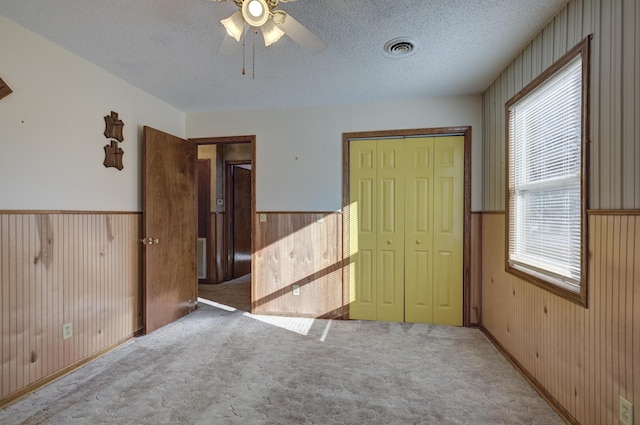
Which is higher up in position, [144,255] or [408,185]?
[408,185]

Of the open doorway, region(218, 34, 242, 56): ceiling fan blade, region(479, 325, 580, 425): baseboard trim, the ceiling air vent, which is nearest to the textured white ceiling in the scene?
the ceiling air vent

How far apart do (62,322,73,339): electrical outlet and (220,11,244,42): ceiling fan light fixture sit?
2434 millimetres

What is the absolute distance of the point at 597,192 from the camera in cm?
158

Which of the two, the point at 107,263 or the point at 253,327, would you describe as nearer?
the point at 107,263

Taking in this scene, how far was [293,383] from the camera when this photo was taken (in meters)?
2.17

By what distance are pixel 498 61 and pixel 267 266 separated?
3012mm

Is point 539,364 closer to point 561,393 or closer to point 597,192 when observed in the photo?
point 561,393

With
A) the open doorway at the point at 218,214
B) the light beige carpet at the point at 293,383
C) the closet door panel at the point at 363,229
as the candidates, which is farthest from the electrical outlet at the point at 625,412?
the open doorway at the point at 218,214

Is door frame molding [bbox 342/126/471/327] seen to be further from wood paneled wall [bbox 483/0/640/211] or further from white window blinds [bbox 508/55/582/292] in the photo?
wood paneled wall [bbox 483/0/640/211]

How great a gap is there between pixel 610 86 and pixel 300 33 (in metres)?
1.55

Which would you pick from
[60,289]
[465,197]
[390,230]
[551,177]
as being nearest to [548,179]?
[551,177]

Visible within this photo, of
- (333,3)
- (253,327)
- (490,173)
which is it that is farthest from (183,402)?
(490,173)

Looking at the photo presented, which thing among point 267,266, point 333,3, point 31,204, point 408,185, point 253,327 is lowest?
point 253,327

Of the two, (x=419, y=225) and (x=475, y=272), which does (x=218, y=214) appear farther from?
(x=475, y=272)
